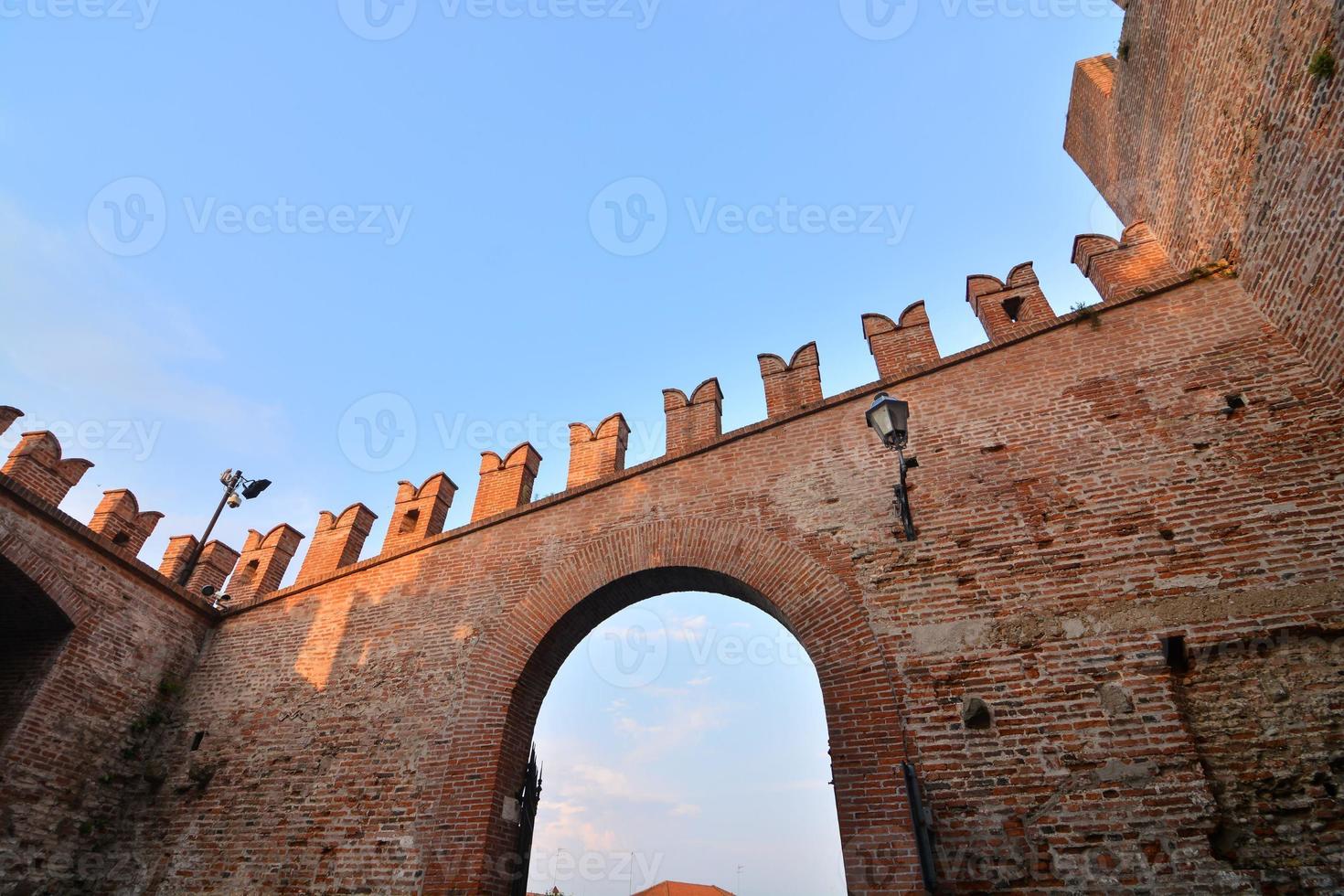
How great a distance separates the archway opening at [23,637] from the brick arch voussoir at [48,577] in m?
0.04

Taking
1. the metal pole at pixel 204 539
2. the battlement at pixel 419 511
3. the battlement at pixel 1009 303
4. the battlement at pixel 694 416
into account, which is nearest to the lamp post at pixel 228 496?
the metal pole at pixel 204 539

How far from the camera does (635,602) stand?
7.37 m

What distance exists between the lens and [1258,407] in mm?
5336

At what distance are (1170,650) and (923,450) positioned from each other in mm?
2456

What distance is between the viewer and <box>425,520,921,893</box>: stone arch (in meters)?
4.73

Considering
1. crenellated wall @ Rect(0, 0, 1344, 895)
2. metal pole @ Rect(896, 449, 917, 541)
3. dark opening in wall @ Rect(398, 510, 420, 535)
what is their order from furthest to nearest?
dark opening in wall @ Rect(398, 510, 420, 535) < metal pole @ Rect(896, 449, 917, 541) < crenellated wall @ Rect(0, 0, 1344, 895)

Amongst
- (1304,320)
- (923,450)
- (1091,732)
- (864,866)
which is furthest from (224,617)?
(1304,320)

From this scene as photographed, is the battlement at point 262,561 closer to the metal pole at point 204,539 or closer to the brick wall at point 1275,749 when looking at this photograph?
the metal pole at point 204,539

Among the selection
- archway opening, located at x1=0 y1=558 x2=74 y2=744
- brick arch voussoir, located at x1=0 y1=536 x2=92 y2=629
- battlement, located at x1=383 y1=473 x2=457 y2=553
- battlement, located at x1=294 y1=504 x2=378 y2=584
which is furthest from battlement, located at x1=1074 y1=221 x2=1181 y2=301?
archway opening, located at x1=0 y1=558 x2=74 y2=744

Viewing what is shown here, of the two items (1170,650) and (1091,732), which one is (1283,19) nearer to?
(1170,650)

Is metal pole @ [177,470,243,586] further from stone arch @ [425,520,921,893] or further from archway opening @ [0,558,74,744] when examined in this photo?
stone arch @ [425,520,921,893]

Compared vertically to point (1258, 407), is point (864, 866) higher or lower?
lower

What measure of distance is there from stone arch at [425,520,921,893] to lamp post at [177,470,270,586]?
534cm

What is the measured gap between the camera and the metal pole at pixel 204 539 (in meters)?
9.18
